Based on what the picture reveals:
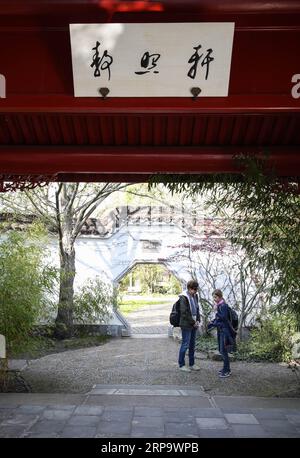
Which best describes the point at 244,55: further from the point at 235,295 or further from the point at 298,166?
the point at 235,295

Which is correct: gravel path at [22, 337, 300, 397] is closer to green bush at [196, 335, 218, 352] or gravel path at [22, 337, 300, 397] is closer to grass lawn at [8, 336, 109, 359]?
grass lawn at [8, 336, 109, 359]

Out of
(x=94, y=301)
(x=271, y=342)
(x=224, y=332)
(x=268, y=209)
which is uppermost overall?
(x=268, y=209)

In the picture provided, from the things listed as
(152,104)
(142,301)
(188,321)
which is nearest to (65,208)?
(188,321)

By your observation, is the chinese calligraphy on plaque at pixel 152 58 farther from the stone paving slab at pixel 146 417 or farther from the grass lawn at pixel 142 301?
the grass lawn at pixel 142 301

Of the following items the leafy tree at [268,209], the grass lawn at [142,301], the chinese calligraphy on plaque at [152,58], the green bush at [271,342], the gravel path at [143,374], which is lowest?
the gravel path at [143,374]

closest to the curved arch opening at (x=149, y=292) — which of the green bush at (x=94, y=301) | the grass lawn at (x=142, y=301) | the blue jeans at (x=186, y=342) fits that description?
the grass lawn at (x=142, y=301)

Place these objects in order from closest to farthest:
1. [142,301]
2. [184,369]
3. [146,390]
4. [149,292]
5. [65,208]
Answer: [146,390], [184,369], [65,208], [142,301], [149,292]

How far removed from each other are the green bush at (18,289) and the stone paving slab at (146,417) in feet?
2.61

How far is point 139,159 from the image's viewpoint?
12.5 ft

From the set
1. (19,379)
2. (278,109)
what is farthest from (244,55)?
(19,379)

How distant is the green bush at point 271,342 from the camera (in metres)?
7.41

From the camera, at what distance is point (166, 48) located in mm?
2488

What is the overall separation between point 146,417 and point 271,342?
4.27 metres

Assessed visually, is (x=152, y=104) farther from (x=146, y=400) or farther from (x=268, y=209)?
(x=146, y=400)
